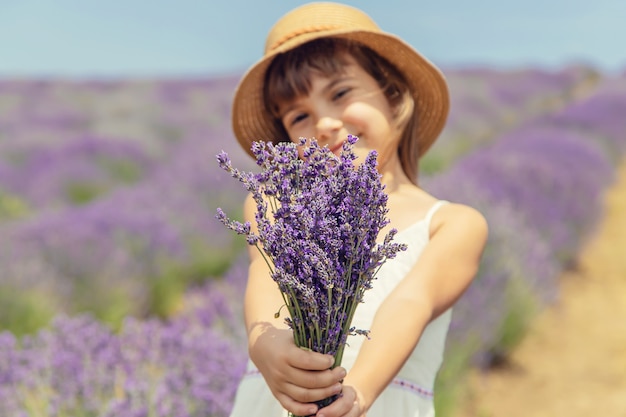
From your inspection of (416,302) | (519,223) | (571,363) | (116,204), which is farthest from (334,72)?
(116,204)

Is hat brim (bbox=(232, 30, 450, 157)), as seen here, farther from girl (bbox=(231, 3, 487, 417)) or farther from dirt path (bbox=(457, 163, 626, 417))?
dirt path (bbox=(457, 163, 626, 417))

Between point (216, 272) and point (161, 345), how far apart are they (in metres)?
3.37

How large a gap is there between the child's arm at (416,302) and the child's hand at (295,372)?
0.04 m

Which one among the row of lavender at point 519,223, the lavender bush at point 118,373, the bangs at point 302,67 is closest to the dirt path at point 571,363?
the row of lavender at point 519,223

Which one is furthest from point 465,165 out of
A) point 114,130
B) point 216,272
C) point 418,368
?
point 114,130

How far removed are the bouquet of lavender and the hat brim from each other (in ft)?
3.08

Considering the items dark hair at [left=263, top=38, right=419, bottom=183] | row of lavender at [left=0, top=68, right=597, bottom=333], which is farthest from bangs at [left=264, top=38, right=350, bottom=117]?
row of lavender at [left=0, top=68, right=597, bottom=333]

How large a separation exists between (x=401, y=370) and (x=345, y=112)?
2.19ft

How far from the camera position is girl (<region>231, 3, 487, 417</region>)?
1383 mm

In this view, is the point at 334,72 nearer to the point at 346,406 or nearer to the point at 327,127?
the point at 327,127

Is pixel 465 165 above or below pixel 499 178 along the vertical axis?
above

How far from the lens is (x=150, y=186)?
6.84 metres

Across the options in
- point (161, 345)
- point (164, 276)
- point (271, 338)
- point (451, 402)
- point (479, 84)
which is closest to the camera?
point (271, 338)

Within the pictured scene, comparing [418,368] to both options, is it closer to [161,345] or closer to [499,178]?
[161,345]
